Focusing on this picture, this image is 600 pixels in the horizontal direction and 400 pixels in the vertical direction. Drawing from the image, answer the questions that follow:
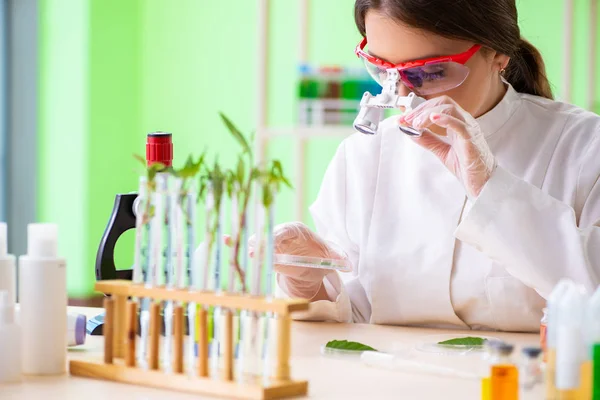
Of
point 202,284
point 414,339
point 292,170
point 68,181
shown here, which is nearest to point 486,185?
point 414,339

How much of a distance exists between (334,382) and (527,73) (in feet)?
3.88

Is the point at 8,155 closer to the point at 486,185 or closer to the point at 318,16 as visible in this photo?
the point at 318,16

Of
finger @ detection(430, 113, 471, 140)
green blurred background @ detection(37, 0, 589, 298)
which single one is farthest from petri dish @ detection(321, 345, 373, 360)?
green blurred background @ detection(37, 0, 589, 298)

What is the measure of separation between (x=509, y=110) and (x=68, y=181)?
352 cm

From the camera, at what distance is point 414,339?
175 centimetres

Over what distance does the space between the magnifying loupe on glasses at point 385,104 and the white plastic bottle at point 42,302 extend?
0.75 m

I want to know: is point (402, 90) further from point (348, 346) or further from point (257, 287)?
point (257, 287)

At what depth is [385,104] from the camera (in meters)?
1.91

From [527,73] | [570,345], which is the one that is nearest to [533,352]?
[570,345]

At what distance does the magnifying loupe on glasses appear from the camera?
1912 mm

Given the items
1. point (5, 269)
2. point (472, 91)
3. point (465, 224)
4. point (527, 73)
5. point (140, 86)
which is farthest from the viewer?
point (140, 86)

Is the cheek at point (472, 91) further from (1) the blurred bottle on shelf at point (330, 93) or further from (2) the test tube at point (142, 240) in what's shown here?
(1) the blurred bottle on shelf at point (330, 93)

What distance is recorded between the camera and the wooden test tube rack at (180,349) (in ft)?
4.14

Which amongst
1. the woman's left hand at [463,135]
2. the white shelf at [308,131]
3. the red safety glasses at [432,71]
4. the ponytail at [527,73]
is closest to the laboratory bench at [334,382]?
the woman's left hand at [463,135]
